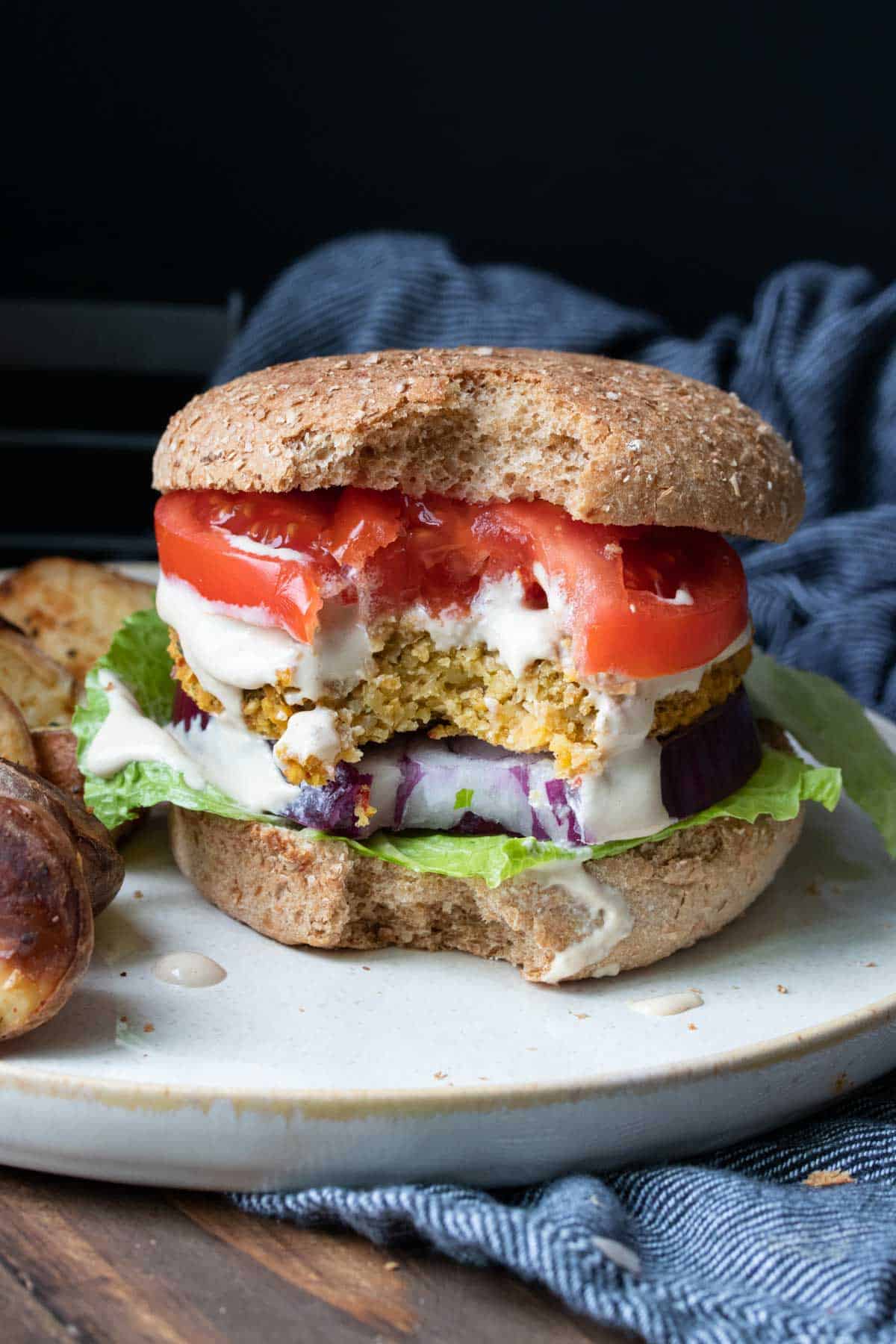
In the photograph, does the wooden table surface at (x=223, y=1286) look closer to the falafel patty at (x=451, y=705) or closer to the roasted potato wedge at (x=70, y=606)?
the falafel patty at (x=451, y=705)

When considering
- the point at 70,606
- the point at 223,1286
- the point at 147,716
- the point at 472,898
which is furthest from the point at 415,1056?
the point at 70,606

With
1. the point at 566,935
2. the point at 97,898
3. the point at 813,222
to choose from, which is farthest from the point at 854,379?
the point at 97,898

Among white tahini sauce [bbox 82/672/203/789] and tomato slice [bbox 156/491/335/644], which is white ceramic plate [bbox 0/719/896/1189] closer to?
white tahini sauce [bbox 82/672/203/789]

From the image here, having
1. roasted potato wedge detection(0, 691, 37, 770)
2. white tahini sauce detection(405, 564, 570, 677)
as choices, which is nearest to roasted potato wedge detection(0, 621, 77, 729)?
roasted potato wedge detection(0, 691, 37, 770)

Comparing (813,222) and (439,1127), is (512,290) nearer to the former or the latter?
(813,222)

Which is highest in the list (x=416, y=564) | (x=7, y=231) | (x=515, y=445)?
(x=515, y=445)

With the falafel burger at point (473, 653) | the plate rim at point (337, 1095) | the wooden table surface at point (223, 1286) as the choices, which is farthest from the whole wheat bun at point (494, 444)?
the wooden table surface at point (223, 1286)
